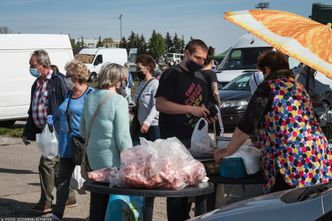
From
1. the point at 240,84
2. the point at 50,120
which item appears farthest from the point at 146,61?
the point at 240,84

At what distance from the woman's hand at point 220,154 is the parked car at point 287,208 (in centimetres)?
76

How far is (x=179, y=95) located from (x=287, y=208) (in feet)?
7.63

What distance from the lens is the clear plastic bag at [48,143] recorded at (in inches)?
252

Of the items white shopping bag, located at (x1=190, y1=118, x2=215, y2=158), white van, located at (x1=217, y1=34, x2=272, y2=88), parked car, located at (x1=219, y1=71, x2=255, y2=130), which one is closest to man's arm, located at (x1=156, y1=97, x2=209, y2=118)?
white shopping bag, located at (x1=190, y1=118, x2=215, y2=158)

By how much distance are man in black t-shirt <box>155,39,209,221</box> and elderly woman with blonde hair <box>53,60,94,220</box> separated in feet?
3.88

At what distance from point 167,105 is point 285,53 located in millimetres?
1310

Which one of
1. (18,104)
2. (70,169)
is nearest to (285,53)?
(70,169)

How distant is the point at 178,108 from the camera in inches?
197

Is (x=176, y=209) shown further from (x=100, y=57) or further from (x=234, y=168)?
(x=100, y=57)

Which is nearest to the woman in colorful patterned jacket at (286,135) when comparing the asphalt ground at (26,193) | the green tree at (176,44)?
the asphalt ground at (26,193)

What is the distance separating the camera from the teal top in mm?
4801

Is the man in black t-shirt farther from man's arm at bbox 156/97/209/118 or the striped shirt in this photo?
the striped shirt

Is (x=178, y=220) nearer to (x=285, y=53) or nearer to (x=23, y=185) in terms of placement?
(x=285, y=53)

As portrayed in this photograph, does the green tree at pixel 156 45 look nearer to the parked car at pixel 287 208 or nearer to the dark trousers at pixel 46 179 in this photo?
the dark trousers at pixel 46 179
